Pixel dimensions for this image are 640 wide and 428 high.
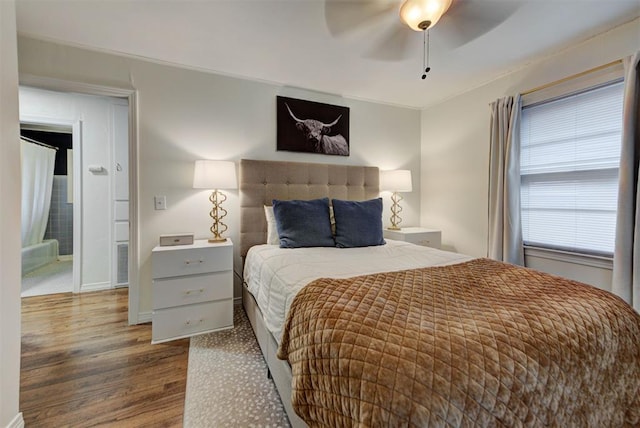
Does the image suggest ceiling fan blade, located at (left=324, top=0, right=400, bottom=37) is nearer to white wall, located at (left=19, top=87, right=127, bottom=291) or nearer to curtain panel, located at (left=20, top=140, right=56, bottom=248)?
white wall, located at (left=19, top=87, right=127, bottom=291)

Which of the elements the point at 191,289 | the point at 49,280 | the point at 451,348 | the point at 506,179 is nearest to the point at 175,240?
the point at 191,289

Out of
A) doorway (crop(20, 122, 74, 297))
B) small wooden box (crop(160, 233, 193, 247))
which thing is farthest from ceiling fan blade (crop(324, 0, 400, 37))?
doorway (crop(20, 122, 74, 297))

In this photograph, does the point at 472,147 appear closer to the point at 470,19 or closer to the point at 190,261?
the point at 470,19

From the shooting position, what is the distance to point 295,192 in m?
2.80

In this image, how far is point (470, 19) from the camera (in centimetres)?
179

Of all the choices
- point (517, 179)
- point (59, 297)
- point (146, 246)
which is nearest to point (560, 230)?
point (517, 179)

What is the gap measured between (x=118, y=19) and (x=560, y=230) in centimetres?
387

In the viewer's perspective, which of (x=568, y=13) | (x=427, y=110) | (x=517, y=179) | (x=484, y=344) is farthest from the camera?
(x=427, y=110)

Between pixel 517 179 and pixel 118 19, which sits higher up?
pixel 118 19

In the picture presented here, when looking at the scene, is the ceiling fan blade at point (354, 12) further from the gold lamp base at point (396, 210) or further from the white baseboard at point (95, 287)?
the white baseboard at point (95, 287)

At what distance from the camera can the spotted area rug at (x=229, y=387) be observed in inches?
52.4

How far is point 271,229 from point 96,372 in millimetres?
1544

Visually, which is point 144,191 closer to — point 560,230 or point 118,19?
point 118,19

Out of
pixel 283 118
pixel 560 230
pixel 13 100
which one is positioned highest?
pixel 283 118
